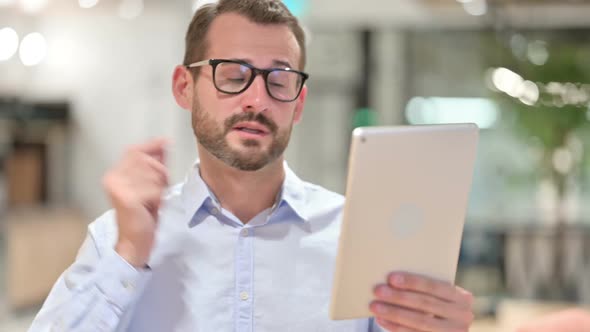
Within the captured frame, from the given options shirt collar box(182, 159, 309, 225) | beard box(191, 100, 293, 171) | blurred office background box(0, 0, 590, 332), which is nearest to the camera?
beard box(191, 100, 293, 171)

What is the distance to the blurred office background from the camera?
22.3ft

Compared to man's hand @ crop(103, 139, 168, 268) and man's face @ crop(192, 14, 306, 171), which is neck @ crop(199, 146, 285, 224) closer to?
man's face @ crop(192, 14, 306, 171)

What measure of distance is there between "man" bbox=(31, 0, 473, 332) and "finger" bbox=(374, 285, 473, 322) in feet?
0.04

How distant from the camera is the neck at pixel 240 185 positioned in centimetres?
143

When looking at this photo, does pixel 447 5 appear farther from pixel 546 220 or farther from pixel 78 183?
pixel 78 183

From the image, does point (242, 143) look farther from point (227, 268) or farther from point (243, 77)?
point (227, 268)

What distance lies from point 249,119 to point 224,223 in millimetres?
234

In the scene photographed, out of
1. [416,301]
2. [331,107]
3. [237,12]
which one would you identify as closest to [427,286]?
[416,301]

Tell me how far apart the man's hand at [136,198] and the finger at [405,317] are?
0.39 m

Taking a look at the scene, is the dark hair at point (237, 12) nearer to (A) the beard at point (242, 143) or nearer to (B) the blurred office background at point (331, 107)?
(A) the beard at point (242, 143)

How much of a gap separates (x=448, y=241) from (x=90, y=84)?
675 centimetres

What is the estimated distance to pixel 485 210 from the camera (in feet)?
23.6

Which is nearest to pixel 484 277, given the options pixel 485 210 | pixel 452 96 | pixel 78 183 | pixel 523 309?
pixel 485 210

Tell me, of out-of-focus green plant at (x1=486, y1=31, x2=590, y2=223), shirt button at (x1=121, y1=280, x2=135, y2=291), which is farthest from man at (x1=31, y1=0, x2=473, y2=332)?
out-of-focus green plant at (x1=486, y1=31, x2=590, y2=223)
